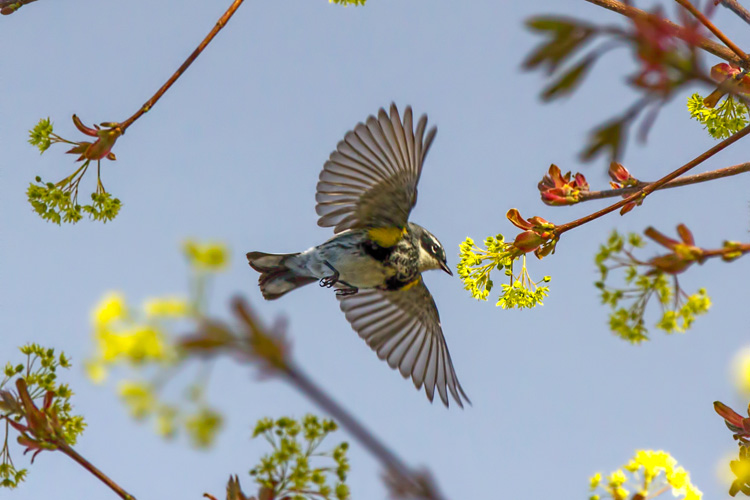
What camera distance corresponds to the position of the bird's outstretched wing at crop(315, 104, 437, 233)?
6.18 m

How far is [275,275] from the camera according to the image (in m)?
6.61

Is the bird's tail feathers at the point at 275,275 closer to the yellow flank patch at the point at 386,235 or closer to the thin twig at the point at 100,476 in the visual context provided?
the yellow flank patch at the point at 386,235

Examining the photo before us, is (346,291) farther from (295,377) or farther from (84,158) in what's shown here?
(295,377)

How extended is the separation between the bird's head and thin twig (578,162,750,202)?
2.10 metres

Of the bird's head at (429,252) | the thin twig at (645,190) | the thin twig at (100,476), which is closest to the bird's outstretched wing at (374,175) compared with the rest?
the bird's head at (429,252)

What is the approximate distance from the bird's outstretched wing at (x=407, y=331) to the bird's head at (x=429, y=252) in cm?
52

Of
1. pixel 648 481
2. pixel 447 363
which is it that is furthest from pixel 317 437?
pixel 447 363

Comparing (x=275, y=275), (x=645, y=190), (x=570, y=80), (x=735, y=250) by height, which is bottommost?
(x=735, y=250)

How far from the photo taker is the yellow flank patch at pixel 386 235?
6211 millimetres

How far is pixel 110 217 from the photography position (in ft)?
15.9

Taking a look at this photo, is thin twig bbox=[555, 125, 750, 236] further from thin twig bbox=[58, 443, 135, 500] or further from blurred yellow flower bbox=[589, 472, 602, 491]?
thin twig bbox=[58, 443, 135, 500]

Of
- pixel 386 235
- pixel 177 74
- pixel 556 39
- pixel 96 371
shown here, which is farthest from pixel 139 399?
pixel 386 235

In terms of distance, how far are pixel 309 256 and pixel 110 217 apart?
197 centimetres

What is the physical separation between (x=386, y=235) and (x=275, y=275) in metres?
1.11
